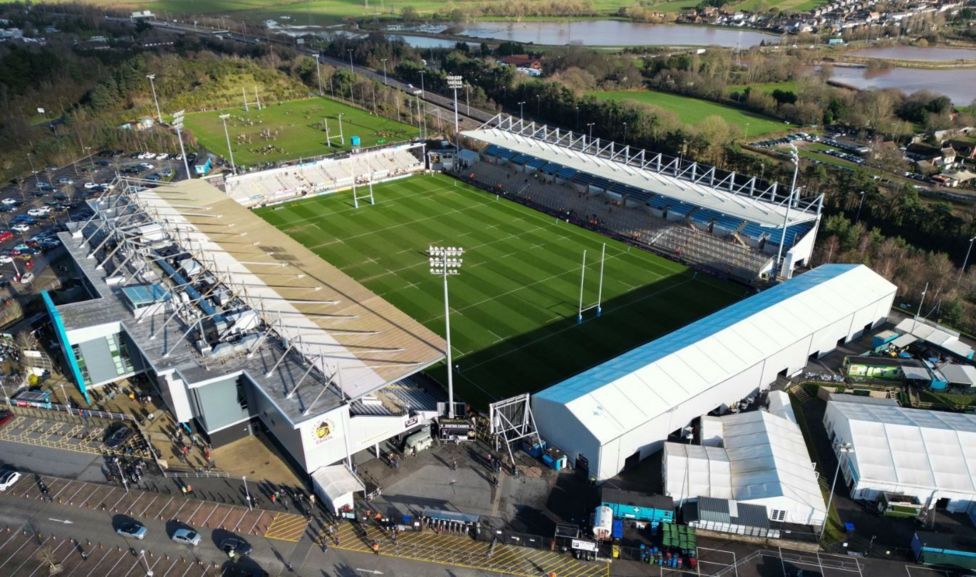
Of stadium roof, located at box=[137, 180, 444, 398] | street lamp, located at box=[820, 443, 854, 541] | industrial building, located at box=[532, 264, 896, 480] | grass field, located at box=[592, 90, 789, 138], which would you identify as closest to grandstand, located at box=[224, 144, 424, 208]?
stadium roof, located at box=[137, 180, 444, 398]

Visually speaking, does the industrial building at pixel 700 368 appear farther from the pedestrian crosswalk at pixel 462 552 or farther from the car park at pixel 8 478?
the car park at pixel 8 478

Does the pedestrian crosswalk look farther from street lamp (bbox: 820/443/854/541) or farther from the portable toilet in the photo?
street lamp (bbox: 820/443/854/541)

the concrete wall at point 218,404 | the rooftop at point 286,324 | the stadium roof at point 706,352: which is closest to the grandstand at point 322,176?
the rooftop at point 286,324

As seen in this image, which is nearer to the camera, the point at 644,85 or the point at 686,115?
the point at 686,115

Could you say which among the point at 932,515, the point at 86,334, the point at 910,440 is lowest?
the point at 932,515

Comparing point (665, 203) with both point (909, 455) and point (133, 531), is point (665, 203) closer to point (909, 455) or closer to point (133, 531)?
point (909, 455)

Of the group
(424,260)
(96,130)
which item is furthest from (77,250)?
(96,130)

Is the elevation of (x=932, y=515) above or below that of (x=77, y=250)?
below

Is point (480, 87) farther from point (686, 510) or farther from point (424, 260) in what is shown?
point (686, 510)

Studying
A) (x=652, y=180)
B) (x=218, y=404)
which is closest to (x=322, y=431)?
(x=218, y=404)
